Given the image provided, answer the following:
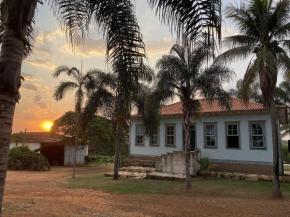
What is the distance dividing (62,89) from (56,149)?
50.4 ft

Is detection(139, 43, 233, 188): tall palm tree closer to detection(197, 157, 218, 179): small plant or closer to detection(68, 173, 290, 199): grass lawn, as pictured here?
detection(68, 173, 290, 199): grass lawn

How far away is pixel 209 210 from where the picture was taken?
8.98 m

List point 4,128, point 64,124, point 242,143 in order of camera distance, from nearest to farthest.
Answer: point 4,128, point 242,143, point 64,124

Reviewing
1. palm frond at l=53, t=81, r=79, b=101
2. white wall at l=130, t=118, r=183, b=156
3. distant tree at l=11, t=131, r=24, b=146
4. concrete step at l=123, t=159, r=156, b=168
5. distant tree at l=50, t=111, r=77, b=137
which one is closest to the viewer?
palm frond at l=53, t=81, r=79, b=101

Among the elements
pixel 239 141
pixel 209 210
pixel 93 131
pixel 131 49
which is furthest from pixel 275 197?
pixel 93 131

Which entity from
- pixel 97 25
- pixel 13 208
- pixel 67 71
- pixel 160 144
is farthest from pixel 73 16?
pixel 160 144

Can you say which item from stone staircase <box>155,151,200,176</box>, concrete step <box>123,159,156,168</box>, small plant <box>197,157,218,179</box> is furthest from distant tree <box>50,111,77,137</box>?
small plant <box>197,157,218,179</box>

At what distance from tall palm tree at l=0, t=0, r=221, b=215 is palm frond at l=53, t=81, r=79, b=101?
12124 millimetres

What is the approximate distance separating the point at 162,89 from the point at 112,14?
825cm

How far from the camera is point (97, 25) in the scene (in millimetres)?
5359

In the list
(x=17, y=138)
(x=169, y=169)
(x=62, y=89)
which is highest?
(x=62, y=89)

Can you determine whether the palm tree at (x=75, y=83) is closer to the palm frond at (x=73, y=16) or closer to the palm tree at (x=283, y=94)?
the palm frond at (x=73, y=16)

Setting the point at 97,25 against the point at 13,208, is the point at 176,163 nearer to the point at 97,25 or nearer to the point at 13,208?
the point at 13,208

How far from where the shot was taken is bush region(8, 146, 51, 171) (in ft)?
77.2
